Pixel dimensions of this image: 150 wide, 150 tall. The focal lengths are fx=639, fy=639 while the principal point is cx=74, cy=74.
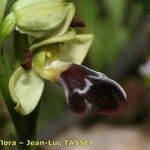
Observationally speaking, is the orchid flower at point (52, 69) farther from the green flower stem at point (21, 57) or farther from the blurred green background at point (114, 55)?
the blurred green background at point (114, 55)

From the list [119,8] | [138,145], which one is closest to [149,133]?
[138,145]

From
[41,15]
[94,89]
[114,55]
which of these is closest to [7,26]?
[41,15]

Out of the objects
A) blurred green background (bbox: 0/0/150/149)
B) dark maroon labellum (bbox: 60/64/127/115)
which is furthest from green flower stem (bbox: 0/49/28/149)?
blurred green background (bbox: 0/0/150/149)

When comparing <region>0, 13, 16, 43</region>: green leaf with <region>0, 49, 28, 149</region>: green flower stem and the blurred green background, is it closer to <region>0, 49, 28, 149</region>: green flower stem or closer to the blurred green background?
<region>0, 49, 28, 149</region>: green flower stem

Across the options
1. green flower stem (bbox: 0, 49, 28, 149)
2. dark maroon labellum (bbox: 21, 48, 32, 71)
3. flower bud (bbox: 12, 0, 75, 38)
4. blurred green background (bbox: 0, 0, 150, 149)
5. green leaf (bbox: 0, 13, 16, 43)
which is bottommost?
blurred green background (bbox: 0, 0, 150, 149)

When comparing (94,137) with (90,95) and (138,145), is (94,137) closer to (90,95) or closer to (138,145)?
(138,145)

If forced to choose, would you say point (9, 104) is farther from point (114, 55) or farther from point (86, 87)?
point (114, 55)
